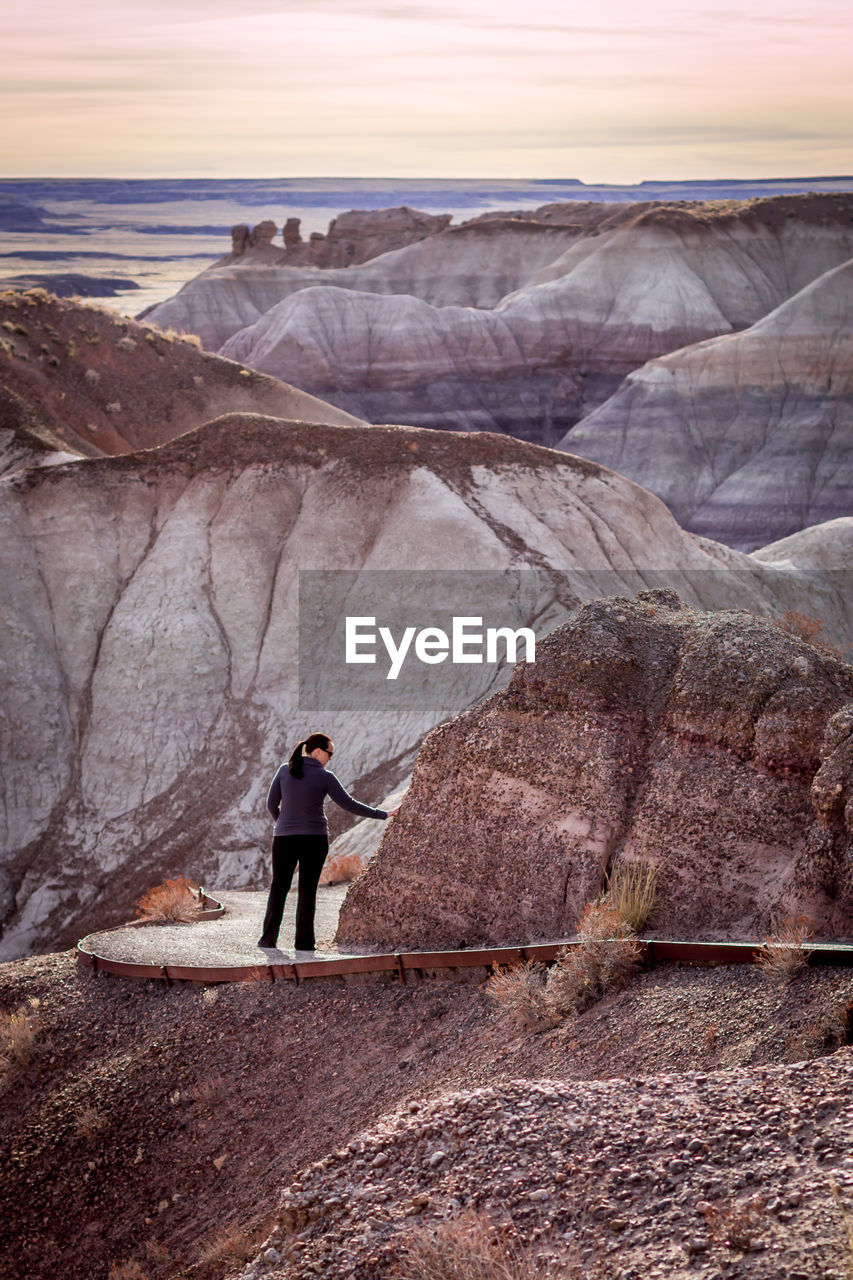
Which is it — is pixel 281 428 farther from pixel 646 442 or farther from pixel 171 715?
pixel 646 442

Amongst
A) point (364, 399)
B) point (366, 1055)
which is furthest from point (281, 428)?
point (364, 399)

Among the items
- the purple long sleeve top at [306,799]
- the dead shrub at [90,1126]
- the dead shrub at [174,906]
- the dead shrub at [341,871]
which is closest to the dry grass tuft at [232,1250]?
the dead shrub at [90,1126]

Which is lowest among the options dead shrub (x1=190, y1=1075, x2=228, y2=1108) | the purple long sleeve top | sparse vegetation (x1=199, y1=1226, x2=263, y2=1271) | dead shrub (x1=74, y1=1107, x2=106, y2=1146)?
sparse vegetation (x1=199, y1=1226, x2=263, y2=1271)

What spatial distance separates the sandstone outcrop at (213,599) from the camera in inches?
874

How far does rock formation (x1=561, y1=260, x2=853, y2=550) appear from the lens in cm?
6044

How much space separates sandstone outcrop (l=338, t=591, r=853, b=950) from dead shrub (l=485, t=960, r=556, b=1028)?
3.18 feet

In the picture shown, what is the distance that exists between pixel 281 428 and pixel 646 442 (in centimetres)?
3972

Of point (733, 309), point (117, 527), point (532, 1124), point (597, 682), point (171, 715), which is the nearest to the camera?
point (532, 1124)

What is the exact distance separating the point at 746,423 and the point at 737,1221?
63.5 metres

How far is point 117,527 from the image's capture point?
27438 millimetres

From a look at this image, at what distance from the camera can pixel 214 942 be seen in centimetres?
1027

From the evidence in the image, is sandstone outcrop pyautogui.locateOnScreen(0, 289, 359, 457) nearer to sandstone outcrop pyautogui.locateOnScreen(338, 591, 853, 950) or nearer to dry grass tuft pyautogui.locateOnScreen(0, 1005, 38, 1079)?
dry grass tuft pyautogui.locateOnScreen(0, 1005, 38, 1079)

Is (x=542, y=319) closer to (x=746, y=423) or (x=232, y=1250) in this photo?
(x=746, y=423)

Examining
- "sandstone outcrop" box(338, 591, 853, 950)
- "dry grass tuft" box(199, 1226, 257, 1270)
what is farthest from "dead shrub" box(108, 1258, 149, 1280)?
"sandstone outcrop" box(338, 591, 853, 950)
